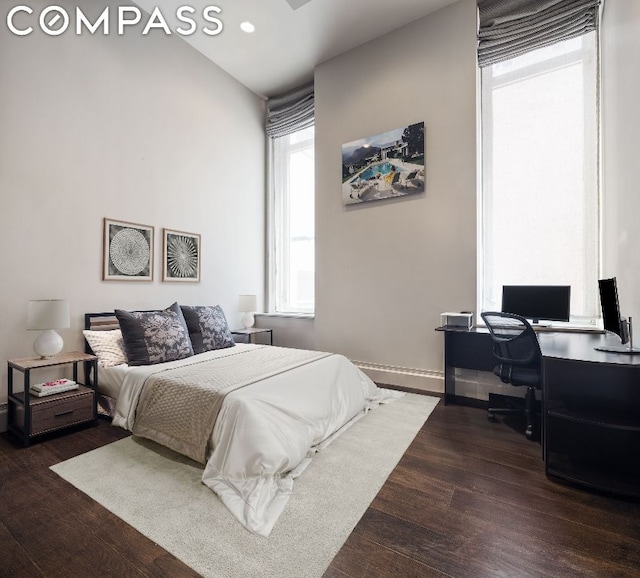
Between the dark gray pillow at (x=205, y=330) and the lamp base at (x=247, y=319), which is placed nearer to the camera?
the dark gray pillow at (x=205, y=330)

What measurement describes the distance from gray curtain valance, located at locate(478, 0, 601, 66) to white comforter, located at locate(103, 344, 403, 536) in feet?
12.0

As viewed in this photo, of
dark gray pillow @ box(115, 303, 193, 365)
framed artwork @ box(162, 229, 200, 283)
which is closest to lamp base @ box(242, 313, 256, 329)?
framed artwork @ box(162, 229, 200, 283)

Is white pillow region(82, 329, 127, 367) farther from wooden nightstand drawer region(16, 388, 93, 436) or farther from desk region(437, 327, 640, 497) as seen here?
desk region(437, 327, 640, 497)

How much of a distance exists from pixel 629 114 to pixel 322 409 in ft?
9.57

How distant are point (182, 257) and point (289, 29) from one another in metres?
2.86

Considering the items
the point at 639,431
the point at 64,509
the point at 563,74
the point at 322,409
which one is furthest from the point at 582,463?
the point at 563,74

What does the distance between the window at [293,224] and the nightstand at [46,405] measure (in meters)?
2.69

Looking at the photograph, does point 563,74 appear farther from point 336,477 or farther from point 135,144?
point 135,144

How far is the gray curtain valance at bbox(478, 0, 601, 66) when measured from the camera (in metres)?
3.03

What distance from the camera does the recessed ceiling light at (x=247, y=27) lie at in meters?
3.64

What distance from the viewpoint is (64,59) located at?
290 cm

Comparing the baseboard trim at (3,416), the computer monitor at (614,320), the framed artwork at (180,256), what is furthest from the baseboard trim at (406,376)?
the baseboard trim at (3,416)

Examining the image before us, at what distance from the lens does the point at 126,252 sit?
3.35m

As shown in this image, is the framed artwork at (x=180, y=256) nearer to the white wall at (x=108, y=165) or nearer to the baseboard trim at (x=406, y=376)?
the white wall at (x=108, y=165)
